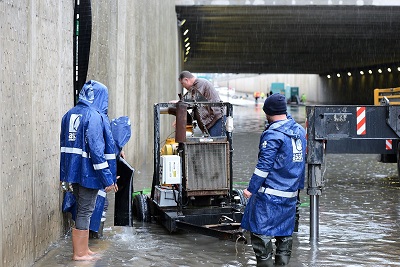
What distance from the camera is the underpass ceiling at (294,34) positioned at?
27.6m

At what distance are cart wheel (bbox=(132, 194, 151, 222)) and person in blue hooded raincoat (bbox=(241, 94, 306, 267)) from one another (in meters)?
2.76

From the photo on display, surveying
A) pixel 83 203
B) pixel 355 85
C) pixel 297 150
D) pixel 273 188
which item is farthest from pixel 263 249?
pixel 355 85

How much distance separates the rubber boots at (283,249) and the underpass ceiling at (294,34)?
19677mm

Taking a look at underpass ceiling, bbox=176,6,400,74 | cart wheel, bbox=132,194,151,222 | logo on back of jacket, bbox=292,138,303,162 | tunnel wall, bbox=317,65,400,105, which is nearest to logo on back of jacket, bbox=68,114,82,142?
logo on back of jacket, bbox=292,138,303,162

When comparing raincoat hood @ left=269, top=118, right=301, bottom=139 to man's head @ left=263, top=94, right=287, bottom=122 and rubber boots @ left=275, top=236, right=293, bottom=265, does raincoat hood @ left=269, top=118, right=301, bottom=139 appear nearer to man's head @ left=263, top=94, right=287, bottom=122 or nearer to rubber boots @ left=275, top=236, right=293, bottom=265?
man's head @ left=263, top=94, right=287, bottom=122

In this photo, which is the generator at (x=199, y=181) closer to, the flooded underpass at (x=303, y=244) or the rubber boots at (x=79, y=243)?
the flooded underpass at (x=303, y=244)

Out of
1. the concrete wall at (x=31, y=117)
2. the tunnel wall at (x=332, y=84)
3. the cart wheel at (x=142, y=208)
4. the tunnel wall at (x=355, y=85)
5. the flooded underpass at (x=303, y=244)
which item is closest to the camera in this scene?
the concrete wall at (x=31, y=117)

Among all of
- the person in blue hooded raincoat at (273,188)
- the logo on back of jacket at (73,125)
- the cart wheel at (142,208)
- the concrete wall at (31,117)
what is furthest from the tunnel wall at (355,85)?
the logo on back of jacket at (73,125)

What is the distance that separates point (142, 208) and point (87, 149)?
106 inches

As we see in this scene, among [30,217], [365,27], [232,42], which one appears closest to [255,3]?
[365,27]

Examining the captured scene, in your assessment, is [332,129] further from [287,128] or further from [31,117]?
[31,117]

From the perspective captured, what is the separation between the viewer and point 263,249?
6504 mm

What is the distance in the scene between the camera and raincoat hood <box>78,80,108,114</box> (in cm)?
689

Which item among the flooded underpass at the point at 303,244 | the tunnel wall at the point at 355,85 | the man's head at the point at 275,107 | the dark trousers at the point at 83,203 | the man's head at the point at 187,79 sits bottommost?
the flooded underpass at the point at 303,244
